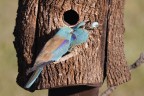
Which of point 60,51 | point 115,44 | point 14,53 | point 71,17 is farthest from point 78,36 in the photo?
point 14,53

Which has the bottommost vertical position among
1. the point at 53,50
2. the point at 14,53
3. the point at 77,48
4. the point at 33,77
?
the point at 14,53

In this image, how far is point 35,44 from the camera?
8.48 meters

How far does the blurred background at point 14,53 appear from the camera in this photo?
1377 centimetres

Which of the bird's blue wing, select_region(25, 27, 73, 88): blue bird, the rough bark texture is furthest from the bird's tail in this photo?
the rough bark texture

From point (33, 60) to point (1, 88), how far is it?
5.22 meters

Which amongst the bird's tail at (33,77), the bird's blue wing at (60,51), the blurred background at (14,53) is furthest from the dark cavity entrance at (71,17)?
the blurred background at (14,53)

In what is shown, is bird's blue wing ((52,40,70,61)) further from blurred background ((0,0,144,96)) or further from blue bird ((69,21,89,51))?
blurred background ((0,0,144,96))

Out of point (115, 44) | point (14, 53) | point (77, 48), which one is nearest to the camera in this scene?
point (77, 48)

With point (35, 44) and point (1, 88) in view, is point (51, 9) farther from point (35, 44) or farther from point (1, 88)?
point (1, 88)

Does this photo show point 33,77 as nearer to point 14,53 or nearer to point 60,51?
point 60,51

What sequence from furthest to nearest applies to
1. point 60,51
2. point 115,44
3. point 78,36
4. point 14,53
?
point 14,53, point 115,44, point 78,36, point 60,51

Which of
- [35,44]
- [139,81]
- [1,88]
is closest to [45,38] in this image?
[35,44]

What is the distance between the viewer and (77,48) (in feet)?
27.3

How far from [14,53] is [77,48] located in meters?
6.49
